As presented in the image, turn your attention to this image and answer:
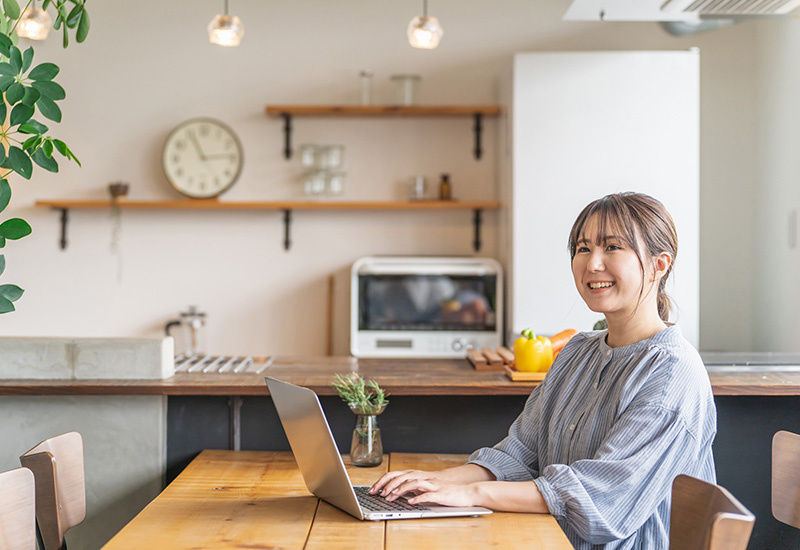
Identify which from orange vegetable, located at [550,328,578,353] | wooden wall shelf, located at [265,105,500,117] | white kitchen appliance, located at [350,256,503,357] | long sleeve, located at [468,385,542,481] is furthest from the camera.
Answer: wooden wall shelf, located at [265,105,500,117]

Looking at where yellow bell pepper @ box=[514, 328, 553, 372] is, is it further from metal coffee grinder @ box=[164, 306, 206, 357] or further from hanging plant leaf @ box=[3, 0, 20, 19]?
metal coffee grinder @ box=[164, 306, 206, 357]

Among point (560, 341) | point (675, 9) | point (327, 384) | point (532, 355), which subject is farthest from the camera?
point (675, 9)

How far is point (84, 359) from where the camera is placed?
2.16 metres

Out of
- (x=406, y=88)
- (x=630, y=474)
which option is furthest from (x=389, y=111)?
(x=630, y=474)

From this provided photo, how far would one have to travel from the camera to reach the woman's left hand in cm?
146

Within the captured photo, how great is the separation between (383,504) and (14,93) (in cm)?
120

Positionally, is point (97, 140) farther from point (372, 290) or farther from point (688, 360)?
point (688, 360)

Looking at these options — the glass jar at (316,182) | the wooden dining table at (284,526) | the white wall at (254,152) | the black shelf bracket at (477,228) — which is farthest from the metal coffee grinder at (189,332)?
the wooden dining table at (284,526)

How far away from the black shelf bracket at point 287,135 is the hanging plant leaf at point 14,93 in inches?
86.7

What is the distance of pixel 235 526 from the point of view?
4.78ft

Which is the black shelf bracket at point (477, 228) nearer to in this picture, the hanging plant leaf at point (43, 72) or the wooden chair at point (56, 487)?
the hanging plant leaf at point (43, 72)

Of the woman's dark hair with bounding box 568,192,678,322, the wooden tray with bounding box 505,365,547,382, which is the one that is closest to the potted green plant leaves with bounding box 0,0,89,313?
the woman's dark hair with bounding box 568,192,678,322

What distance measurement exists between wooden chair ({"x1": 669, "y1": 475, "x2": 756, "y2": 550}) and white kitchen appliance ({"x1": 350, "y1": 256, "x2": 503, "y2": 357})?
2243 mm

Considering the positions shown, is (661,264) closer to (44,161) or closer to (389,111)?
(44,161)
